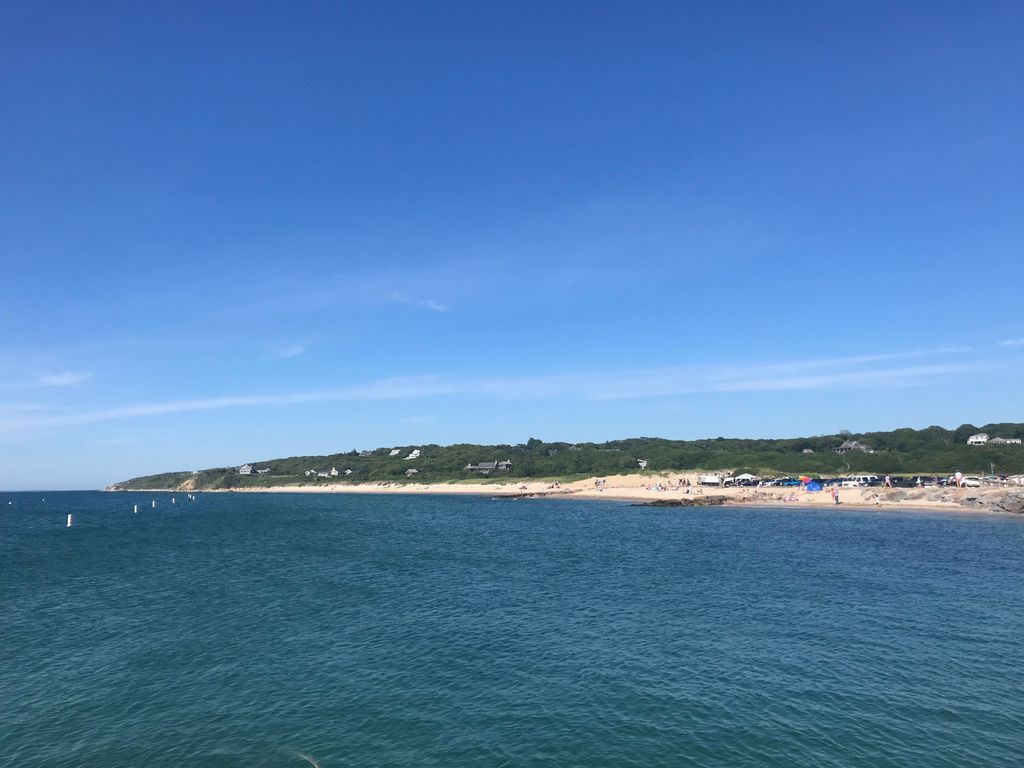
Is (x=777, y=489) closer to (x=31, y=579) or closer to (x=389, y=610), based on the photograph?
(x=389, y=610)

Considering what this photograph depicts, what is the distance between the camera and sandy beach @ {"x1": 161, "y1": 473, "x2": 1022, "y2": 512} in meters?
92.8

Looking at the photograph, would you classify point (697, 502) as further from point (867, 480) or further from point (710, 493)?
point (867, 480)

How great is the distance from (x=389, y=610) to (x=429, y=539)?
36.7 m

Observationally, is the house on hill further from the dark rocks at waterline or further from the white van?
the dark rocks at waterline

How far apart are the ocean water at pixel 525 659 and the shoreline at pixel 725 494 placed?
3964 cm

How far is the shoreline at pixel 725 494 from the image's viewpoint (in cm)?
A: 9106

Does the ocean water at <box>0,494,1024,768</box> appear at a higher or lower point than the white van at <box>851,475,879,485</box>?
lower

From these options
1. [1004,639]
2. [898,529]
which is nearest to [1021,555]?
[898,529]

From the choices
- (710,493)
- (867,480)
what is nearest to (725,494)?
(710,493)

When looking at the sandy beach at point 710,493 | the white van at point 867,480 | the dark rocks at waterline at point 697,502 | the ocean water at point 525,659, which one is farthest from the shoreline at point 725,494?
the ocean water at point 525,659

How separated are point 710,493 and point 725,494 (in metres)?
5.53

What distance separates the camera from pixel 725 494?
122500 millimetres

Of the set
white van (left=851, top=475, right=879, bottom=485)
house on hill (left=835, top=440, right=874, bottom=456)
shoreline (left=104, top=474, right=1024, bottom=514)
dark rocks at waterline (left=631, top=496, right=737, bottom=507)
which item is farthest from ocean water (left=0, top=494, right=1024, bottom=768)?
house on hill (left=835, top=440, right=874, bottom=456)

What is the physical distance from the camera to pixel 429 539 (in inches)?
2879
